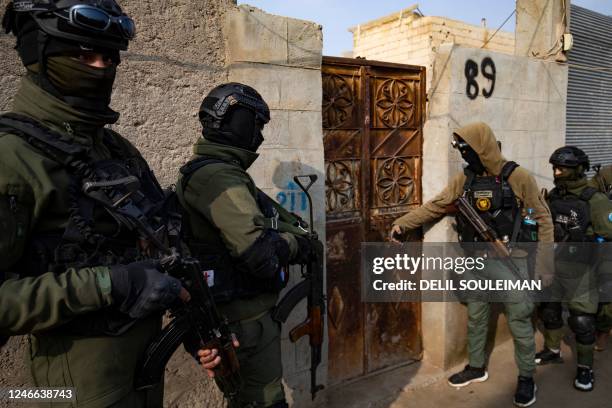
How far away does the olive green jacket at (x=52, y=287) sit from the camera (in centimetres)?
133

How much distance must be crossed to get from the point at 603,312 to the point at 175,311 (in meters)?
4.05

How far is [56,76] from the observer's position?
150cm

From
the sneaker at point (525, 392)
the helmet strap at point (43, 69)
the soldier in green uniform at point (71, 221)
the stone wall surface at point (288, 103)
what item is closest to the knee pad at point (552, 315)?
the sneaker at point (525, 392)

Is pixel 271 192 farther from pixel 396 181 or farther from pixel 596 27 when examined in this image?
pixel 596 27

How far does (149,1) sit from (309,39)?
40.2 inches

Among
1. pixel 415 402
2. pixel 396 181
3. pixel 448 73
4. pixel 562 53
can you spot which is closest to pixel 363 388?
pixel 415 402

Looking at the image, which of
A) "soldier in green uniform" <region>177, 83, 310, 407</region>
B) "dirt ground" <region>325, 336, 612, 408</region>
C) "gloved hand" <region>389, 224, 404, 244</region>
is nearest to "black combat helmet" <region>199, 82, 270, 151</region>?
"soldier in green uniform" <region>177, 83, 310, 407</region>

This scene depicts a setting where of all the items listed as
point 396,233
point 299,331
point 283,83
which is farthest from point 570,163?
point 299,331

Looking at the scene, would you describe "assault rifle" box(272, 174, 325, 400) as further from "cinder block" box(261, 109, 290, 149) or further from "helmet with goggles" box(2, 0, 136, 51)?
"helmet with goggles" box(2, 0, 136, 51)

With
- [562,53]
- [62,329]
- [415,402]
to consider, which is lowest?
[415,402]

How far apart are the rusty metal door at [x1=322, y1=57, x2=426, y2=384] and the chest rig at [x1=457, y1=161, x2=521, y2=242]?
1.88ft

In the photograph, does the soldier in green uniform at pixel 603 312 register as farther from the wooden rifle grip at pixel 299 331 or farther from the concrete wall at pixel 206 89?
the wooden rifle grip at pixel 299 331

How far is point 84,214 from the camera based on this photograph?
58.4 inches

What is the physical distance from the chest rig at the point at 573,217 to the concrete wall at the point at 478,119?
25.6 inches
